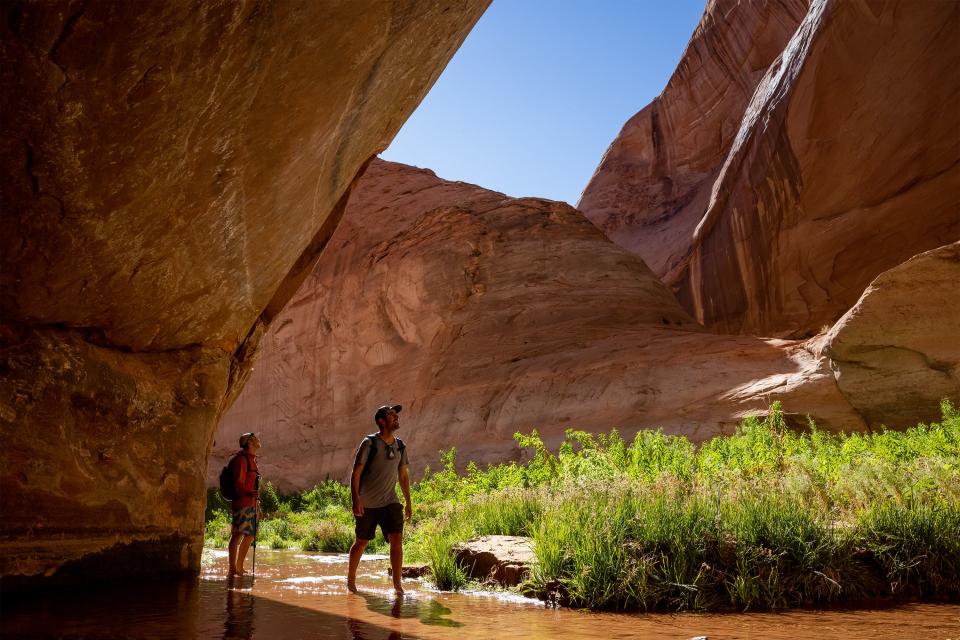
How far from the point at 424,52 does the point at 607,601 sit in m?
4.43

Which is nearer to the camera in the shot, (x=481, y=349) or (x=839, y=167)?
(x=839, y=167)

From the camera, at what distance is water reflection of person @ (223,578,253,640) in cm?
411

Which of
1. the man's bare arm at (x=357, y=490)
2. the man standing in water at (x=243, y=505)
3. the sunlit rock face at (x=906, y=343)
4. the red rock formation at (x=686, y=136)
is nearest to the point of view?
the man's bare arm at (x=357, y=490)

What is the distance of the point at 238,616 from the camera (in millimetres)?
4738

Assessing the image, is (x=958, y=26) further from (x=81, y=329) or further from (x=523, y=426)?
(x=81, y=329)

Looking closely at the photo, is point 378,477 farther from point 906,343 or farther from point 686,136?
point 686,136

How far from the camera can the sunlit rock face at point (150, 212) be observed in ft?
13.5

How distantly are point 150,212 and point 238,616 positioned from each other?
2.60m

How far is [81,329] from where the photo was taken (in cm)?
582

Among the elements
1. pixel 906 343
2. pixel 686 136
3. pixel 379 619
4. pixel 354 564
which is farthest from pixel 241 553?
pixel 686 136

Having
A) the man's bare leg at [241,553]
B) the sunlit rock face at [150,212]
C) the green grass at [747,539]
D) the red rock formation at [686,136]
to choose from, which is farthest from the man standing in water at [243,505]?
the red rock formation at [686,136]

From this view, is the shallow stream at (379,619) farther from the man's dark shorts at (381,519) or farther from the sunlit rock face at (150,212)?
the sunlit rock face at (150,212)

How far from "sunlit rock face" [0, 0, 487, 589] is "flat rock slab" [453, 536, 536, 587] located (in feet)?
8.03

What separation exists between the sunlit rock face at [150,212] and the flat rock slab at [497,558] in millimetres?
2447
